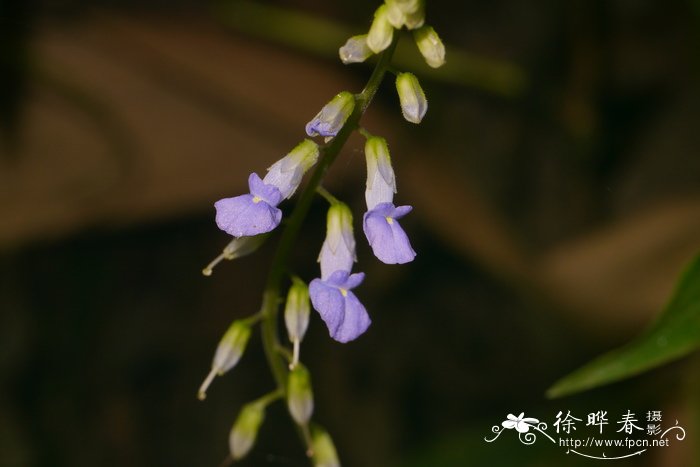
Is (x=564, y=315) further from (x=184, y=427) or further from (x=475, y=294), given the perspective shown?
(x=184, y=427)

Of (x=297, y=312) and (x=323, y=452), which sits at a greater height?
(x=297, y=312)

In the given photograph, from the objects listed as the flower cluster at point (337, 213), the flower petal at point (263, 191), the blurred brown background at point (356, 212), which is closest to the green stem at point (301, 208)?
the flower cluster at point (337, 213)

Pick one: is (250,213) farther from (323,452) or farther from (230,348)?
(323,452)

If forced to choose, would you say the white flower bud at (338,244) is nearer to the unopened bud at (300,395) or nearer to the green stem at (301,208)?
the green stem at (301,208)

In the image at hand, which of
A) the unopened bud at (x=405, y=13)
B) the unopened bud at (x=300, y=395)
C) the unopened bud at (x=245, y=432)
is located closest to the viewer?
the unopened bud at (x=405, y=13)

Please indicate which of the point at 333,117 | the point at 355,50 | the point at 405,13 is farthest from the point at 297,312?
the point at 405,13

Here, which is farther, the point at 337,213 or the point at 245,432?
the point at 245,432

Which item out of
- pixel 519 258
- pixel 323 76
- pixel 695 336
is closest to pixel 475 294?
pixel 519 258
